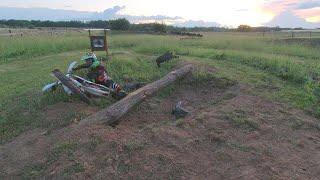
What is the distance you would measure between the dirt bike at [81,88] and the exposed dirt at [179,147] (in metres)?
0.35

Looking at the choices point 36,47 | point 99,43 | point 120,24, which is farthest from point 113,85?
point 120,24

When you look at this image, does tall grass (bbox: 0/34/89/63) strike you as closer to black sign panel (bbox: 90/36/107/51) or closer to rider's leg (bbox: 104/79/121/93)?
black sign panel (bbox: 90/36/107/51)

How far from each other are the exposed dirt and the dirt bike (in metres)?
0.35

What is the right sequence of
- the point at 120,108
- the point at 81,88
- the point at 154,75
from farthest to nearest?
the point at 154,75
the point at 81,88
the point at 120,108

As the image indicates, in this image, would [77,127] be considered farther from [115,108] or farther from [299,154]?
[299,154]

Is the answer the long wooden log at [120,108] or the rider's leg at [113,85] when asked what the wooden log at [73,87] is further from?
the long wooden log at [120,108]

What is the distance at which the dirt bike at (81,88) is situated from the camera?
902cm

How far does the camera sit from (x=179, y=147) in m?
6.98

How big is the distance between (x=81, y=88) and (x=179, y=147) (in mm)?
2851

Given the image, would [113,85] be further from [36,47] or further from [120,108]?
[36,47]

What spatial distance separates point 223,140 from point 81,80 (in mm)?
3253

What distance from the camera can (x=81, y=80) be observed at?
9.42m

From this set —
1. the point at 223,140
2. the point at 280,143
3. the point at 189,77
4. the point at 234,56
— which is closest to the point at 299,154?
the point at 280,143

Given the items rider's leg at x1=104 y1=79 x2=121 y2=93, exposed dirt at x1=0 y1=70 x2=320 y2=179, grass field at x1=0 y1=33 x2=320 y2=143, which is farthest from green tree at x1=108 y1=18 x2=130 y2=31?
exposed dirt at x1=0 y1=70 x2=320 y2=179
